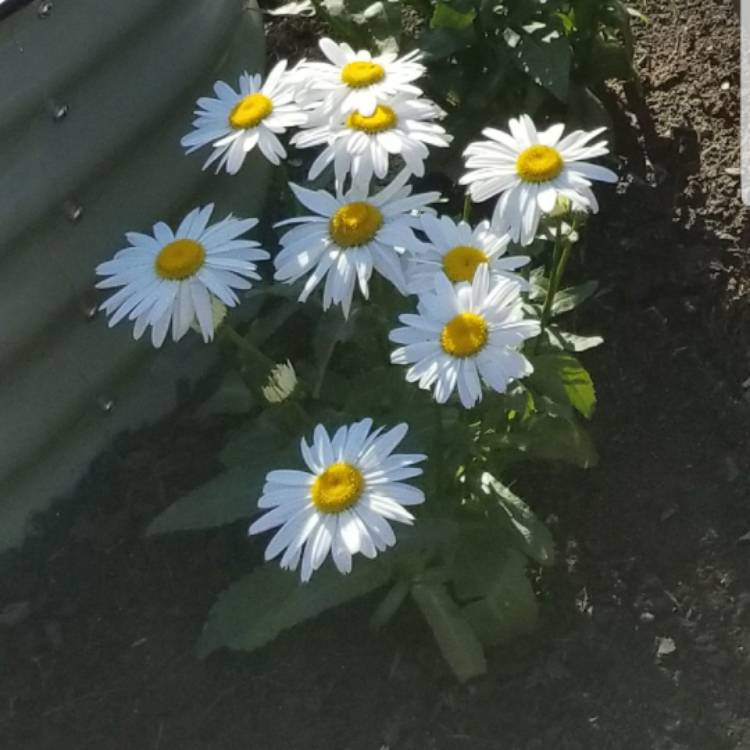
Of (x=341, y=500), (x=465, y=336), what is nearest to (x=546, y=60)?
(x=465, y=336)

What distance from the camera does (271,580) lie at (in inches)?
85.4

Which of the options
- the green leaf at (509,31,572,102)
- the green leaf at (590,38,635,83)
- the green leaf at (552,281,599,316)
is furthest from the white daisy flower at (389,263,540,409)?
the green leaf at (590,38,635,83)

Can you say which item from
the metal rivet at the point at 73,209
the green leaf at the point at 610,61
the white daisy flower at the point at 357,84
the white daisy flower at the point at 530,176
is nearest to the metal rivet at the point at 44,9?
the metal rivet at the point at 73,209

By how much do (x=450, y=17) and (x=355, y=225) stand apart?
1.07 metres

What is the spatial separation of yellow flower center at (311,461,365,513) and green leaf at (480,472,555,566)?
450mm

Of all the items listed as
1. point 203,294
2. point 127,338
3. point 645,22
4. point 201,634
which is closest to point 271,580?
point 201,634

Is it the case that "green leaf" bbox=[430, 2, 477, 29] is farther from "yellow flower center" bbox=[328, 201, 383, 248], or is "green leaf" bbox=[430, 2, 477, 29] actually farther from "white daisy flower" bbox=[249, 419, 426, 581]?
"white daisy flower" bbox=[249, 419, 426, 581]

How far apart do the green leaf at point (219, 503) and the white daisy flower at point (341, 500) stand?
1.00ft

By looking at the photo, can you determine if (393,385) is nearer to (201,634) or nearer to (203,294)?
(203,294)

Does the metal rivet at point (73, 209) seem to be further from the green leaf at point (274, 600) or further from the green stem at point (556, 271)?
the green stem at point (556, 271)

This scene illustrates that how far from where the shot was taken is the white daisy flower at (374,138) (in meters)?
1.96

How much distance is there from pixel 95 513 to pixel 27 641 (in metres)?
0.29

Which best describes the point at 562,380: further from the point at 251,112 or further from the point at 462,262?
the point at 251,112

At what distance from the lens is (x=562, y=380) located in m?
2.18
